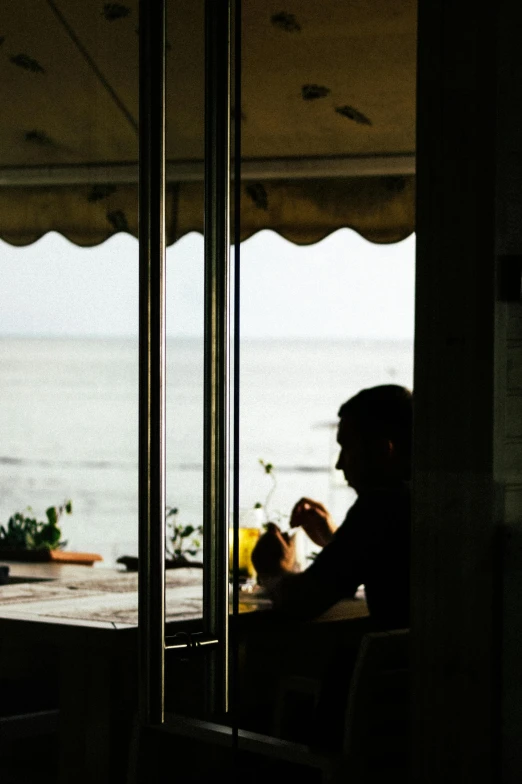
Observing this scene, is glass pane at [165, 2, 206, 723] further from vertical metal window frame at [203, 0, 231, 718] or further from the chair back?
the chair back

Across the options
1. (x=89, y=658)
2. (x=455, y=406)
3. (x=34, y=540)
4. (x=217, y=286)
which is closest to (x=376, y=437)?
Answer: (x=89, y=658)

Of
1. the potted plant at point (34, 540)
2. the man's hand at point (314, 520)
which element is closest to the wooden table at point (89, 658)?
the man's hand at point (314, 520)

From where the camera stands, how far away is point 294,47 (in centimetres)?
353

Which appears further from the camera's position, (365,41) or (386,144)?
(386,144)

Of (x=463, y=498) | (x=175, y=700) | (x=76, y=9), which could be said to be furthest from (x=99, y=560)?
(x=175, y=700)

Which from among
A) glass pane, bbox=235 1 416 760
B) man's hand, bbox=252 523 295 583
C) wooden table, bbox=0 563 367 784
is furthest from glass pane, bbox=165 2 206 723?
man's hand, bbox=252 523 295 583

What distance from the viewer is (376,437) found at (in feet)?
8.86

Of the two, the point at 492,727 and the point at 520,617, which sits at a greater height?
the point at 520,617

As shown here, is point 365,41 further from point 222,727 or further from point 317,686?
point 222,727

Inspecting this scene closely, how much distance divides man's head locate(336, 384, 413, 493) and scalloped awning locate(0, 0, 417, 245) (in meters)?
0.74

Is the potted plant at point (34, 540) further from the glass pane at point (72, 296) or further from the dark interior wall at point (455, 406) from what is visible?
the dark interior wall at point (455, 406)

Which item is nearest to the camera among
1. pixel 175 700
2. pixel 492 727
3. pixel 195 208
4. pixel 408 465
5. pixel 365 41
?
pixel 195 208

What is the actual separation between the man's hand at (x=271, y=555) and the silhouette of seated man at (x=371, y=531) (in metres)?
0.12

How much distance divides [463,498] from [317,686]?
1.59 m
